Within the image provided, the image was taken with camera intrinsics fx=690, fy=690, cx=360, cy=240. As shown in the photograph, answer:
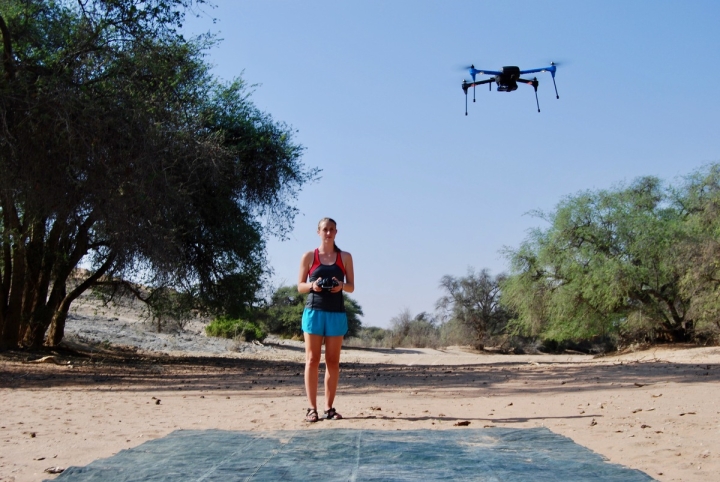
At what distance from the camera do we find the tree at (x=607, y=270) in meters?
25.4

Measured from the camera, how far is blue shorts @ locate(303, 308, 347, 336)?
21.2 ft

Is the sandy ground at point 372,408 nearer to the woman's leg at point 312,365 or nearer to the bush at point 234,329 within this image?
the woman's leg at point 312,365

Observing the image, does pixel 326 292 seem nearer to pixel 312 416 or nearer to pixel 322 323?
pixel 322 323

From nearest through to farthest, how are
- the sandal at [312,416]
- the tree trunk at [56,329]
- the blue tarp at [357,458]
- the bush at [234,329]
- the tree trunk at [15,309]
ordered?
the blue tarp at [357,458]
the sandal at [312,416]
the tree trunk at [15,309]
the tree trunk at [56,329]
the bush at [234,329]

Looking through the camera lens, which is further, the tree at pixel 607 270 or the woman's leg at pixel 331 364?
the tree at pixel 607 270

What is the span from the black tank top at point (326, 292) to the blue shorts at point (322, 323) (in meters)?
0.05

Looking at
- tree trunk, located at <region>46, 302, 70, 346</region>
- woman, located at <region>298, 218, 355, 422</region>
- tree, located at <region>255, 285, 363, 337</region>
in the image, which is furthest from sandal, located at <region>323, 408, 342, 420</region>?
tree, located at <region>255, 285, 363, 337</region>

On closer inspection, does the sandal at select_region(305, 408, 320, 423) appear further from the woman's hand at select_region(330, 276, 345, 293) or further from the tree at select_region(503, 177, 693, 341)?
the tree at select_region(503, 177, 693, 341)

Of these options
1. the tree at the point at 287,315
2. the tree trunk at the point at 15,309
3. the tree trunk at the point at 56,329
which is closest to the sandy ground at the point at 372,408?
the tree trunk at the point at 15,309

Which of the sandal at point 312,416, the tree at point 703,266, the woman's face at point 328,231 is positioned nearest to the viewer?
the sandal at point 312,416

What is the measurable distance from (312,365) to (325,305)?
601mm

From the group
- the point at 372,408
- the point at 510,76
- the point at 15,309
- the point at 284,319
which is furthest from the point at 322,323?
the point at 284,319

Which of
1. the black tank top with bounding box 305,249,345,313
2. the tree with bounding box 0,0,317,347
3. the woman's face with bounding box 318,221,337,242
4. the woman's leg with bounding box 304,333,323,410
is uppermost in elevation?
the tree with bounding box 0,0,317,347

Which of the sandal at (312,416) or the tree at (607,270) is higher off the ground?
the tree at (607,270)
